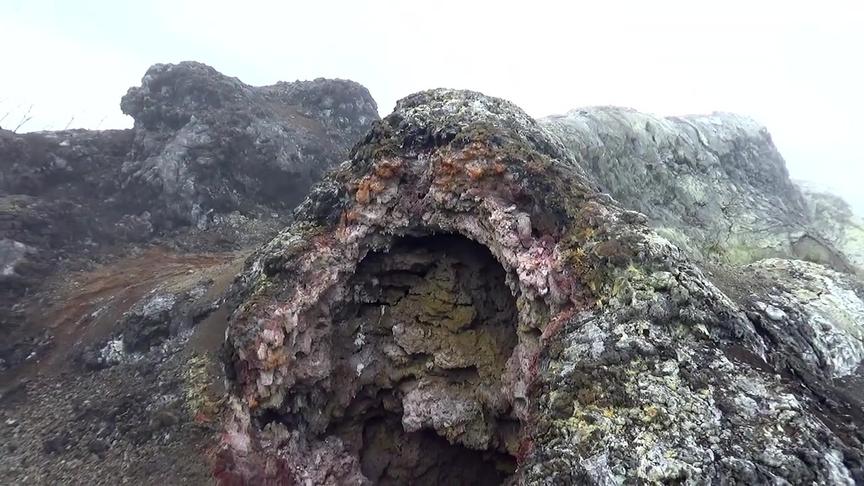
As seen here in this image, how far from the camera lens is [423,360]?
543 inches

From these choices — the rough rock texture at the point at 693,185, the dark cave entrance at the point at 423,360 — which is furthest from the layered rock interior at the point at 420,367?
the rough rock texture at the point at 693,185

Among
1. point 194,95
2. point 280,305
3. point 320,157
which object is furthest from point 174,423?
point 194,95

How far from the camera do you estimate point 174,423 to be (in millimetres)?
15547

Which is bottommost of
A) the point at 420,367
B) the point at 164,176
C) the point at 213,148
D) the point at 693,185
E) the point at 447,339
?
the point at 693,185

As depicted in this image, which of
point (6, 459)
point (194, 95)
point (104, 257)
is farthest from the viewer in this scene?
point (194, 95)

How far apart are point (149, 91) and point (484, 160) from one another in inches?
1187

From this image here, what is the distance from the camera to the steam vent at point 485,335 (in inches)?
354

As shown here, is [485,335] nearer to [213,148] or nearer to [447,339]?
[447,339]

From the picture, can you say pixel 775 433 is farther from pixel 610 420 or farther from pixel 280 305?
pixel 280 305

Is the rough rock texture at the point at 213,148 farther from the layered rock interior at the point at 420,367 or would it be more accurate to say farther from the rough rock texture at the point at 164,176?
the layered rock interior at the point at 420,367

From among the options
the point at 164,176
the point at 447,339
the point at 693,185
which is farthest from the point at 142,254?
the point at 693,185

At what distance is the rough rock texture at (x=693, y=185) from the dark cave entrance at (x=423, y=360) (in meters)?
12.8

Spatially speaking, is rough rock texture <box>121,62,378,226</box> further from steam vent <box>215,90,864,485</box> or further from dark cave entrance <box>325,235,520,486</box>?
dark cave entrance <box>325,235,520,486</box>

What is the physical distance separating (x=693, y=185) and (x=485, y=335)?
1961cm
